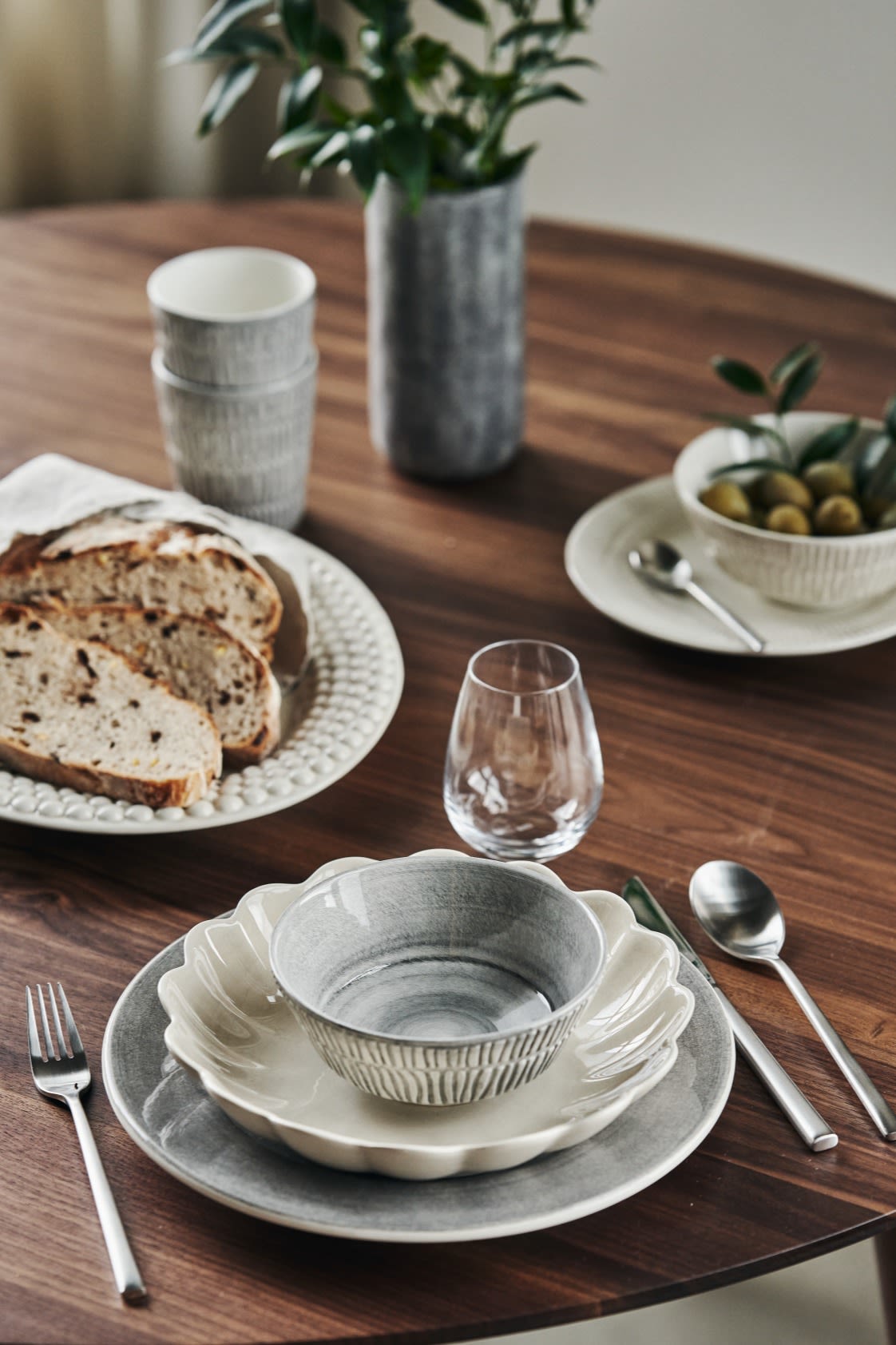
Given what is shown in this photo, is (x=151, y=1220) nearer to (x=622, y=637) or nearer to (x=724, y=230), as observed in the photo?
(x=622, y=637)

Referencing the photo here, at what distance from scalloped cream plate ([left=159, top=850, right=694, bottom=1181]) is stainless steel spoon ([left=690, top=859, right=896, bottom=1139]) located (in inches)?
4.4

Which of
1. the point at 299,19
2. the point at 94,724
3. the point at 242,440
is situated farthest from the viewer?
the point at 242,440

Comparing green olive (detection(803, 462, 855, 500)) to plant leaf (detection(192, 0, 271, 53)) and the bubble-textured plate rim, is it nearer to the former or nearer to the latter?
the bubble-textured plate rim

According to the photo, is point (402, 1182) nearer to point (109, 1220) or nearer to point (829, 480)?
point (109, 1220)

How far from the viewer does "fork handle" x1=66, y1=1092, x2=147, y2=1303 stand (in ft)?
2.01

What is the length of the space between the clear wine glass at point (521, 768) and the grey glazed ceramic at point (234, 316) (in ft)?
1.33

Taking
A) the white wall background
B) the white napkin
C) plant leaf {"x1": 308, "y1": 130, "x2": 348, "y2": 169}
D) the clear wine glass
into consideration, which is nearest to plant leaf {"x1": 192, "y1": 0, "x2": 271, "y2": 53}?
plant leaf {"x1": 308, "y1": 130, "x2": 348, "y2": 169}

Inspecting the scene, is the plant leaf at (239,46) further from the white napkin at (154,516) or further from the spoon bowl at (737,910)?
the spoon bowl at (737,910)

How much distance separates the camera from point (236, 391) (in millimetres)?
1183

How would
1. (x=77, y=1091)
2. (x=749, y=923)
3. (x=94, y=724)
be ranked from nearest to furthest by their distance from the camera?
(x=77, y=1091)
(x=749, y=923)
(x=94, y=724)

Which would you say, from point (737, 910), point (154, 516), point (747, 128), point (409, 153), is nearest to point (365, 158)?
point (409, 153)

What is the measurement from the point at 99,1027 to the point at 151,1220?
14 centimetres

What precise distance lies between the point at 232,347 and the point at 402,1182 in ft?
2.40

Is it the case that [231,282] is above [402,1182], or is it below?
above
